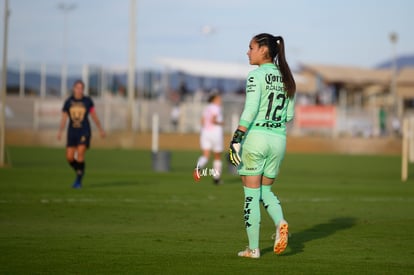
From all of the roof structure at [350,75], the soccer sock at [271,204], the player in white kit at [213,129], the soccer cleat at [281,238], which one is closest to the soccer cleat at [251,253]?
the soccer cleat at [281,238]

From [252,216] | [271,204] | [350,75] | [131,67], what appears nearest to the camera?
[252,216]

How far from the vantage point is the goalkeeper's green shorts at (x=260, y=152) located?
10.1m

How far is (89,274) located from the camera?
8.95 meters

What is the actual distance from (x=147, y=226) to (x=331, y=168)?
71.6ft

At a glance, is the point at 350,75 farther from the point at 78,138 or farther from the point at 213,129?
the point at 78,138

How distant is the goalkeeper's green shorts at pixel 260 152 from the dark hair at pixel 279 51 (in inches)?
21.2

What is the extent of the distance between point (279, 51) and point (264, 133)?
90 cm

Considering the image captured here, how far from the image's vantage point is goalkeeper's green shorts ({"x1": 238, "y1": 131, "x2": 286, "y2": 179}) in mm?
10094

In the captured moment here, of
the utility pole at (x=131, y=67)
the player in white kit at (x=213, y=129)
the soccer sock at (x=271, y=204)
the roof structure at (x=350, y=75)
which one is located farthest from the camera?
the roof structure at (x=350, y=75)

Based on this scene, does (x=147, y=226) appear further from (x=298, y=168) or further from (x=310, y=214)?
(x=298, y=168)

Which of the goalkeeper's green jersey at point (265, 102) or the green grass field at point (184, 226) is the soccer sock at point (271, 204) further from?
the goalkeeper's green jersey at point (265, 102)

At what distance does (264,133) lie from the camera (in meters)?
10.1

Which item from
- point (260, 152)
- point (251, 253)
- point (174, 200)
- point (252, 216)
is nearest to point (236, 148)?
point (260, 152)

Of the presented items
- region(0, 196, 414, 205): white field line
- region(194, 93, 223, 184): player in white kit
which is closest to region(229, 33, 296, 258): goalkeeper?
region(0, 196, 414, 205): white field line
